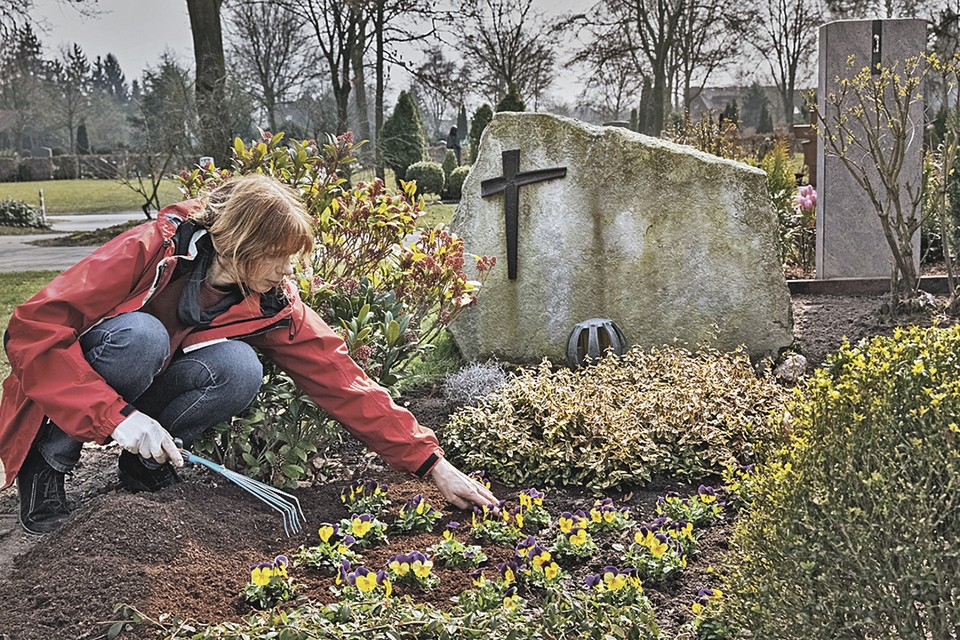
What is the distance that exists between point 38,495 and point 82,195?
2789 centimetres

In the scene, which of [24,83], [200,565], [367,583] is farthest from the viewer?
[24,83]

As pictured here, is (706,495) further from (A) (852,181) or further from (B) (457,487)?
(A) (852,181)

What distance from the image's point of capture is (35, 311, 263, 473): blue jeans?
2.96 metres

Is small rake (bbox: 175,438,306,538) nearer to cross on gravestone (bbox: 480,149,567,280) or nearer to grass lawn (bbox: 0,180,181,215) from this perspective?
cross on gravestone (bbox: 480,149,567,280)

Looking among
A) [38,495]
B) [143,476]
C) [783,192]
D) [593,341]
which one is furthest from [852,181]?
[38,495]

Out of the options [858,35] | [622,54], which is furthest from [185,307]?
[622,54]

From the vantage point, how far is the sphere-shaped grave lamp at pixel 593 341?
4777mm

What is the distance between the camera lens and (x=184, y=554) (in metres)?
2.71

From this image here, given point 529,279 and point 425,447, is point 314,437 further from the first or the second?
point 529,279

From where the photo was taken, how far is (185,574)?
8.56 ft

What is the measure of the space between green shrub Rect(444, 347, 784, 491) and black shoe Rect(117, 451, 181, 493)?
113 cm

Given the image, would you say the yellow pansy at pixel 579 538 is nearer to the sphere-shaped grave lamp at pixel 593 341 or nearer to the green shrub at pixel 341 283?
the green shrub at pixel 341 283

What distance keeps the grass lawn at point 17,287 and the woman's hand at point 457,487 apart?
551 cm

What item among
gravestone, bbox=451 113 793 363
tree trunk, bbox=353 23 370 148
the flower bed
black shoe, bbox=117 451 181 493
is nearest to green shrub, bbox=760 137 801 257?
gravestone, bbox=451 113 793 363
